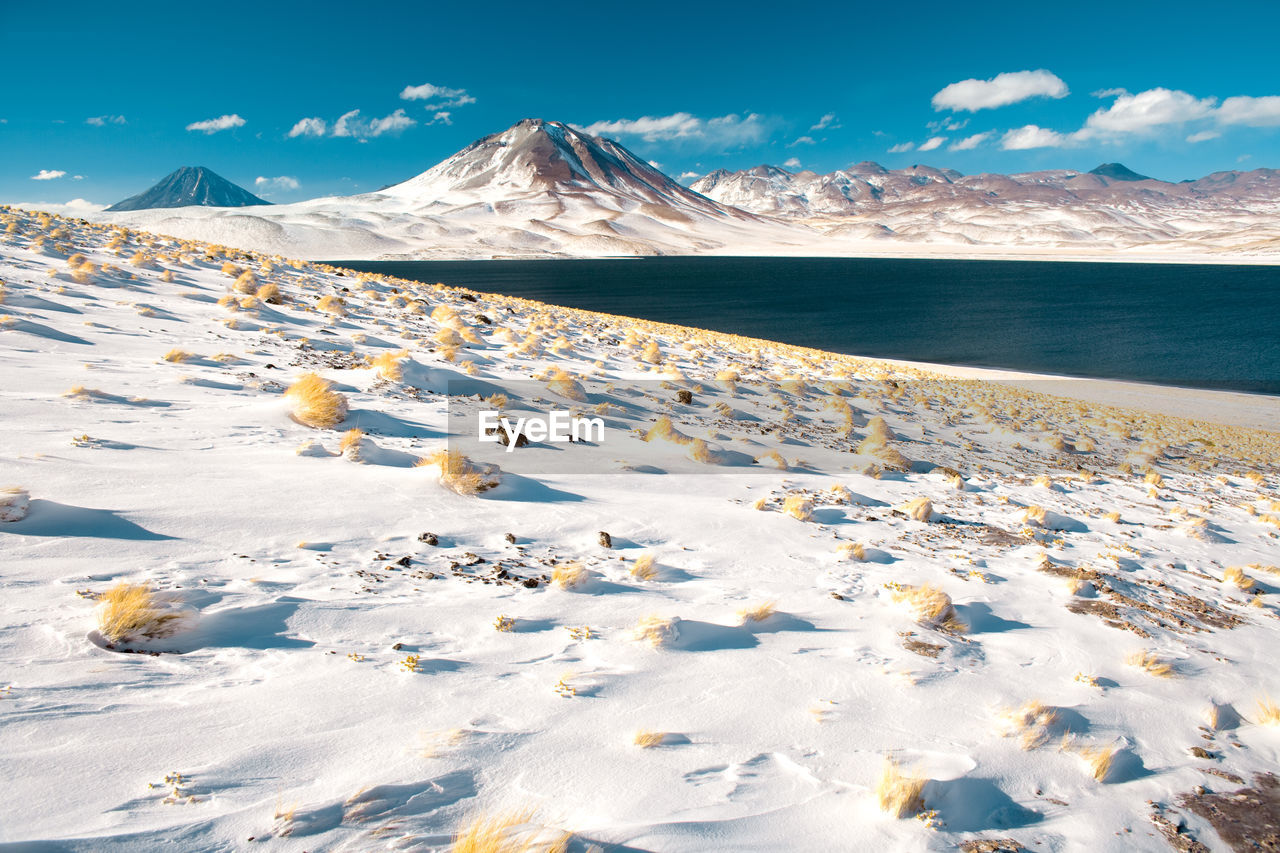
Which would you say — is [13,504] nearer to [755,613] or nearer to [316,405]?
[316,405]

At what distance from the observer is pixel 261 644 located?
364 centimetres

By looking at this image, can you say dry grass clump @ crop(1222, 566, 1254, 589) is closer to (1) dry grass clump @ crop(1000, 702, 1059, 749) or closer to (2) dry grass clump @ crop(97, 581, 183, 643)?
(1) dry grass clump @ crop(1000, 702, 1059, 749)

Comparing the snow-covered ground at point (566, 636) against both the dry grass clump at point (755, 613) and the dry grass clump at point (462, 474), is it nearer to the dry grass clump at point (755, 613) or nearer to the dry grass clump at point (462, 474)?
the dry grass clump at point (755, 613)

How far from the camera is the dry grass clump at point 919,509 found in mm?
7852

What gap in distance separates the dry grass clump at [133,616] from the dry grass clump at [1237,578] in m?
10.1

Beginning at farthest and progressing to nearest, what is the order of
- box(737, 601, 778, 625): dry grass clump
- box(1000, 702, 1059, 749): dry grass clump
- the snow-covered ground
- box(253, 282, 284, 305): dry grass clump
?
box(253, 282, 284, 305): dry grass clump, box(737, 601, 778, 625): dry grass clump, box(1000, 702, 1059, 749): dry grass clump, the snow-covered ground

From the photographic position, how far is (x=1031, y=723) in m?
4.07

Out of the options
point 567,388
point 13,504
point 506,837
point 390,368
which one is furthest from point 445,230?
point 506,837

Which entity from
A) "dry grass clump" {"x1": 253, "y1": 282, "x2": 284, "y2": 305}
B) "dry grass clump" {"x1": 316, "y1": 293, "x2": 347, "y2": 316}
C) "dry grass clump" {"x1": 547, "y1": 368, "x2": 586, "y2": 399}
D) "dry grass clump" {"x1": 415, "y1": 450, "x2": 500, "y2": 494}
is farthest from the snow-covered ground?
"dry grass clump" {"x1": 316, "y1": 293, "x2": 347, "y2": 316}

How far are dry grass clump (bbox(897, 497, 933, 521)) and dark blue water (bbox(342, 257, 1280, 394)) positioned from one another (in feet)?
85.5

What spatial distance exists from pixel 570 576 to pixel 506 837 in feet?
7.80

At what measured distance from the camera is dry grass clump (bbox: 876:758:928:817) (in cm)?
323

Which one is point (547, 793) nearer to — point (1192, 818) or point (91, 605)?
point (91, 605)

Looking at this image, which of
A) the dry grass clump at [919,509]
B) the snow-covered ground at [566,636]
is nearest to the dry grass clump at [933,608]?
the snow-covered ground at [566,636]
